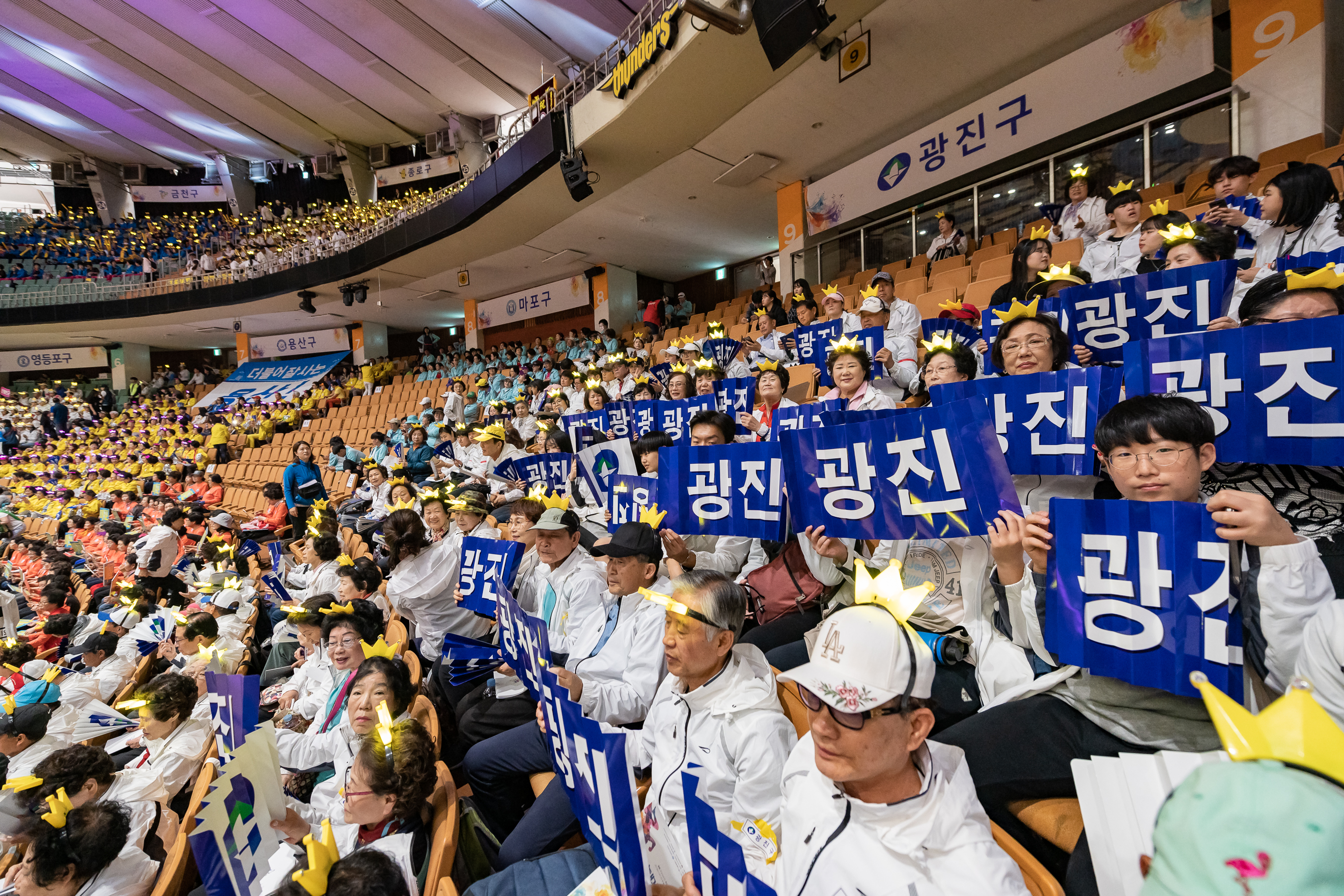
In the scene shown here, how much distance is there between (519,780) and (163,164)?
30.5 m

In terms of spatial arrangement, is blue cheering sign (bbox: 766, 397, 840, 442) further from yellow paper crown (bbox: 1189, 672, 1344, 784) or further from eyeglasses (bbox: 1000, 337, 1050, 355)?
yellow paper crown (bbox: 1189, 672, 1344, 784)

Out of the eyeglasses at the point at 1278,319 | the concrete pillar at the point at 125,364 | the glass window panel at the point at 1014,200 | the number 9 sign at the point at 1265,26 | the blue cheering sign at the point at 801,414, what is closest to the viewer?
the eyeglasses at the point at 1278,319

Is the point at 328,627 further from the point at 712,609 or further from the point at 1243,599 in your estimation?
the point at 1243,599

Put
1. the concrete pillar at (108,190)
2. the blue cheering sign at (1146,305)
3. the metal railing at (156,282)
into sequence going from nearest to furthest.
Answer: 1. the blue cheering sign at (1146,305)
2. the metal railing at (156,282)
3. the concrete pillar at (108,190)

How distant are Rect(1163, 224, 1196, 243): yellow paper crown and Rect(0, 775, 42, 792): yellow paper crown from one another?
5597 millimetres

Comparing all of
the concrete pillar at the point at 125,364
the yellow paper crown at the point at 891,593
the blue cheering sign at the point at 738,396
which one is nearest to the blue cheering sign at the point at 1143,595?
the yellow paper crown at the point at 891,593

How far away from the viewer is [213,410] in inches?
723

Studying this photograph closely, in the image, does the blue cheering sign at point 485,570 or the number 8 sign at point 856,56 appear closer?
the blue cheering sign at point 485,570

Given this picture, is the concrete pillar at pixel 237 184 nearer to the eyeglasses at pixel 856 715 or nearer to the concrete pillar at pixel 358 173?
the concrete pillar at pixel 358 173

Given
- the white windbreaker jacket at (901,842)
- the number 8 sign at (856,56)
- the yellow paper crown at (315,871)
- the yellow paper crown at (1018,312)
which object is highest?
the number 8 sign at (856,56)

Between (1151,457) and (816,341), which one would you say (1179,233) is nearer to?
(1151,457)

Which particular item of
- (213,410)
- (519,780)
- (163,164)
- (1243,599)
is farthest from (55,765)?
(163,164)

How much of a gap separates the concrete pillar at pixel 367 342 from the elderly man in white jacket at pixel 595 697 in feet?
64.5

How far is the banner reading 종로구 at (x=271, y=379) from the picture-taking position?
18641 millimetres
